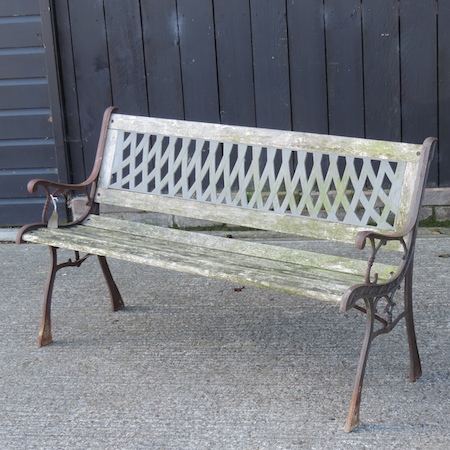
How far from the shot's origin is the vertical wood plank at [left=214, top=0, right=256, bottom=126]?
5.57m

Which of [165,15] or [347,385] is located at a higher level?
[165,15]

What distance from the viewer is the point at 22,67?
581 centimetres

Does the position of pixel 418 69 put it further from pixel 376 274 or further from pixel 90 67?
pixel 376 274

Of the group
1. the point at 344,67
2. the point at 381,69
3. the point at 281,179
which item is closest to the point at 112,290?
the point at 281,179

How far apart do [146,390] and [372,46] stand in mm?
2961

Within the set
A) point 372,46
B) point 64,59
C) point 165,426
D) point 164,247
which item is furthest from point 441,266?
point 64,59

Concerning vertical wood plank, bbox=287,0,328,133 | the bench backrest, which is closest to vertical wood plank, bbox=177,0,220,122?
vertical wood plank, bbox=287,0,328,133

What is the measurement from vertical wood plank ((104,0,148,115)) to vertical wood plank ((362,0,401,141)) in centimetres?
147

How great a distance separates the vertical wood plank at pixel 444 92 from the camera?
214 inches

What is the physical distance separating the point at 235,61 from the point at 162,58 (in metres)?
0.49

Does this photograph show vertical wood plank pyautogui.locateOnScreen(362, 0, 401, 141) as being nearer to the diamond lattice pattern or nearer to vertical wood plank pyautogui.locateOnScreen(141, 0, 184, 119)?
vertical wood plank pyautogui.locateOnScreen(141, 0, 184, 119)

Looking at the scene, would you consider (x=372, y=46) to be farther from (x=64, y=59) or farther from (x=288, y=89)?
(x=64, y=59)

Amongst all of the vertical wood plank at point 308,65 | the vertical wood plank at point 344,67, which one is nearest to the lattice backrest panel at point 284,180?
the vertical wood plank at point 308,65

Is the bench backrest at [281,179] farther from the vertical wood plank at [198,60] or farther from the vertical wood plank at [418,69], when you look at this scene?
the vertical wood plank at [418,69]
